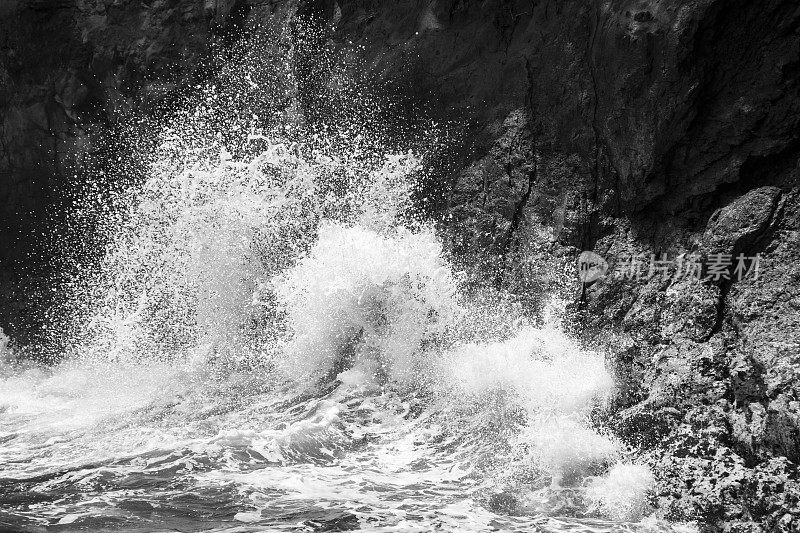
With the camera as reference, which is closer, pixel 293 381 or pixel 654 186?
pixel 654 186

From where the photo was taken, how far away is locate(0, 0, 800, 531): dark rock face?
4.96 metres

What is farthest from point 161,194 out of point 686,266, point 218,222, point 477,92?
point 686,266

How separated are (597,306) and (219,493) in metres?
3.59

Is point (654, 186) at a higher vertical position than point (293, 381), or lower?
higher

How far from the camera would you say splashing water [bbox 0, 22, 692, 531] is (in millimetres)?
4926

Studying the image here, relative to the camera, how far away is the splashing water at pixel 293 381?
194 inches

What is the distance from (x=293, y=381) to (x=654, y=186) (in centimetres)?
381

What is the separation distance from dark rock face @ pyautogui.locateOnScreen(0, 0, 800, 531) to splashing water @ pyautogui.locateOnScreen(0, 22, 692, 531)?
17.4 inches

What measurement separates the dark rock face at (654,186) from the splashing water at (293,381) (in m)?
0.44

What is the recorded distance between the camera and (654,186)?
6559 millimetres

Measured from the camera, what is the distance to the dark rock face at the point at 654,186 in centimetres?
496

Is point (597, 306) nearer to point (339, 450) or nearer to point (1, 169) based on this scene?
point (339, 450)

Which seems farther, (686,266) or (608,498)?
(686,266)

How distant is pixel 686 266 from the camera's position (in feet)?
20.2
